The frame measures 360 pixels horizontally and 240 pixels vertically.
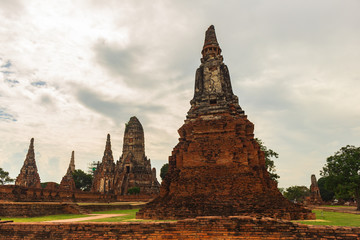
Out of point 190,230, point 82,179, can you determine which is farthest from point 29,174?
point 190,230

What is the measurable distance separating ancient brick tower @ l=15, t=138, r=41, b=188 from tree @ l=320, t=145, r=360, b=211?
1589 inches

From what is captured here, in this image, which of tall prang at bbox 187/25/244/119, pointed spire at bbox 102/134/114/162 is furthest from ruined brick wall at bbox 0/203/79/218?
pointed spire at bbox 102/134/114/162

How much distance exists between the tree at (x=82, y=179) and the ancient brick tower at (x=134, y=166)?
19202 millimetres

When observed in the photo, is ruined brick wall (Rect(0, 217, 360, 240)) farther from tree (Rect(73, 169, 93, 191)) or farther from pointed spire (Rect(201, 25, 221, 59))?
tree (Rect(73, 169, 93, 191))

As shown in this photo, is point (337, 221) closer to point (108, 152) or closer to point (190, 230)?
point (190, 230)

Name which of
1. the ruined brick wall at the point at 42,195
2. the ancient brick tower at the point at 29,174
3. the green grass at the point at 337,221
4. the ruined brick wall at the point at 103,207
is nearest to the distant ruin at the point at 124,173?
the ancient brick tower at the point at 29,174

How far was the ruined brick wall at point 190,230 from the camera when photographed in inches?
273

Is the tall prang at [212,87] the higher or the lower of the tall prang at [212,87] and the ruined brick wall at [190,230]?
the higher

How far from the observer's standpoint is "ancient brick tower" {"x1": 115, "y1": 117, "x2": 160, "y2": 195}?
151 ft

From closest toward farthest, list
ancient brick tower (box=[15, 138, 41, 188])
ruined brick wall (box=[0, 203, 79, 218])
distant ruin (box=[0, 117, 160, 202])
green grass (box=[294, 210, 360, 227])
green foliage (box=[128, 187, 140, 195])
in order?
green grass (box=[294, 210, 360, 227]), ruined brick wall (box=[0, 203, 79, 218]), ancient brick tower (box=[15, 138, 41, 188]), distant ruin (box=[0, 117, 160, 202]), green foliage (box=[128, 187, 140, 195])

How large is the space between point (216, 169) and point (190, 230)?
5.46m

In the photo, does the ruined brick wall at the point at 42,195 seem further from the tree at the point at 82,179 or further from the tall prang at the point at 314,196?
the tree at the point at 82,179

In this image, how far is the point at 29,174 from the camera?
132 ft

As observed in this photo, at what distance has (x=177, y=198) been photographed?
39.8ft
